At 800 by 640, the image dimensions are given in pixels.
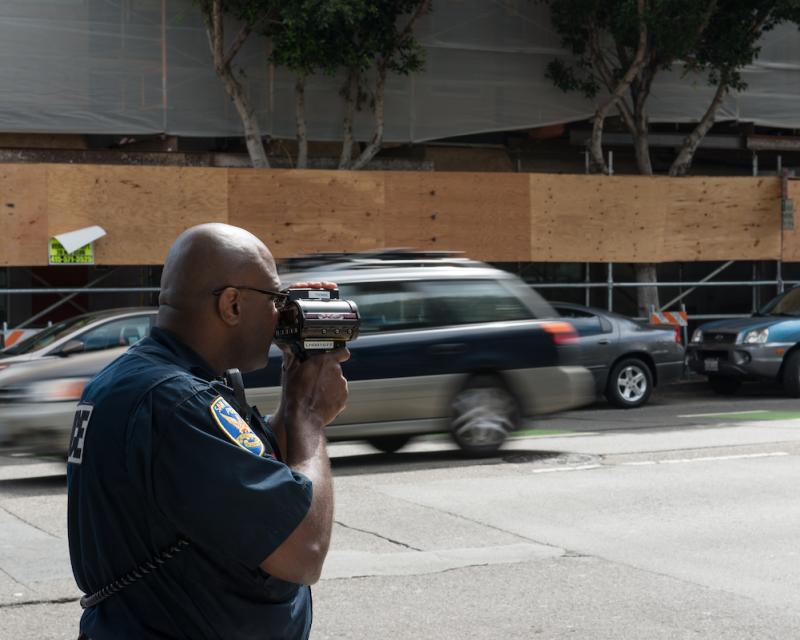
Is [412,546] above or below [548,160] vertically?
below

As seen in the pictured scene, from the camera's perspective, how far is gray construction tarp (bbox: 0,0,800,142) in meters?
18.5

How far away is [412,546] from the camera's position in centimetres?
784

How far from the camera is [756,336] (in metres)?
18.4

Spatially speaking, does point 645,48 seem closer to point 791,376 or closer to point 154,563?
point 791,376

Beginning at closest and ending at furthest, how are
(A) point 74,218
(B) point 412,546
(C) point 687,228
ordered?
(B) point 412,546 < (A) point 74,218 < (C) point 687,228

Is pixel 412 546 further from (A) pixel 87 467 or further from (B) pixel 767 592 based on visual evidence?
(A) pixel 87 467

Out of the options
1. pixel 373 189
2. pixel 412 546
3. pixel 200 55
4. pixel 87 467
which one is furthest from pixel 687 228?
pixel 87 467

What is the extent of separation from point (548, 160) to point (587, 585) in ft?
59.7

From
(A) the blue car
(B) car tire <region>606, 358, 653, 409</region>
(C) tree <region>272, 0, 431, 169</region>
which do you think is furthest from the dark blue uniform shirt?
(A) the blue car

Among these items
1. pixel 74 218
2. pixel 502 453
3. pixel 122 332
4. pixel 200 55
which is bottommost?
pixel 502 453

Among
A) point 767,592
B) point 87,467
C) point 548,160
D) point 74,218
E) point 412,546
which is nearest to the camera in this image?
point 87,467

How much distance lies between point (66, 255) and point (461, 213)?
19.9ft

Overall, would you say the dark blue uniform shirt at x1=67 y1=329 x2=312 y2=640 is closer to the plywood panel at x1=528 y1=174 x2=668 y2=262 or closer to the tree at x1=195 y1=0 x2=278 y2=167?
the tree at x1=195 y1=0 x2=278 y2=167

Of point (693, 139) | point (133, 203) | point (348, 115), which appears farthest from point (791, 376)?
point (133, 203)
